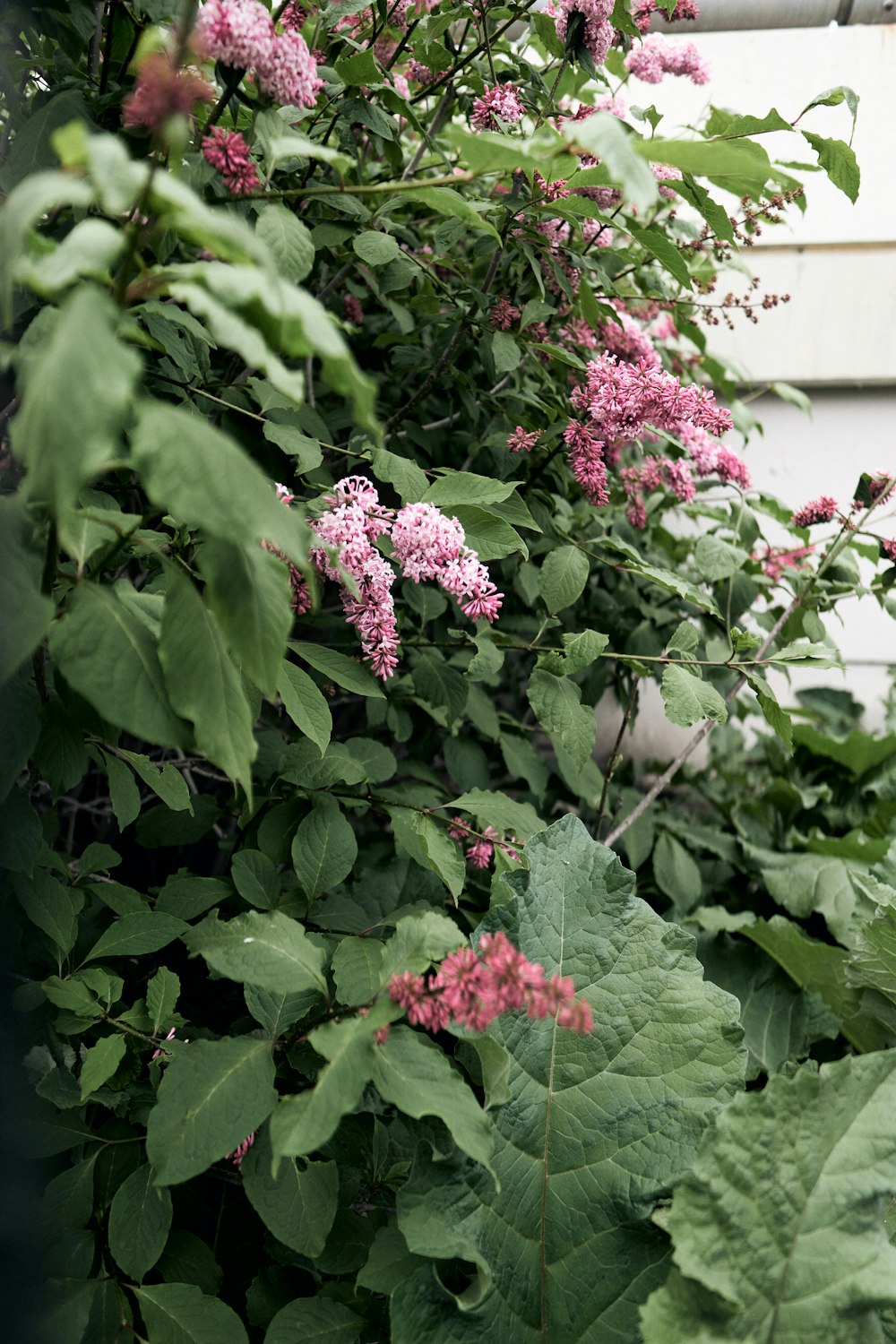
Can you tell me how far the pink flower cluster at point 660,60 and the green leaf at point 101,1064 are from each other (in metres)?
1.44

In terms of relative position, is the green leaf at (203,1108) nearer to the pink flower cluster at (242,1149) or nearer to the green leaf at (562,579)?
the pink flower cluster at (242,1149)

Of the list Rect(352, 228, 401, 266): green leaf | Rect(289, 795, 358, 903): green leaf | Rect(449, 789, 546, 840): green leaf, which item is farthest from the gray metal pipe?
Rect(289, 795, 358, 903): green leaf

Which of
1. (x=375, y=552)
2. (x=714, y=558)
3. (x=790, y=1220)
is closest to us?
(x=790, y=1220)

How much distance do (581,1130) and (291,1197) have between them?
9.9 inches

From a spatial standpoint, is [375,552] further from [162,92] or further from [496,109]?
[496,109]

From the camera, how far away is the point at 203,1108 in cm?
68

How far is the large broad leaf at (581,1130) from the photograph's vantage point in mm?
770

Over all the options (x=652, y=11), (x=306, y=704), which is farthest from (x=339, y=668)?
(x=652, y=11)

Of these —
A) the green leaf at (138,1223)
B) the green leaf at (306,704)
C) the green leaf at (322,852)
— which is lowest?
the green leaf at (138,1223)

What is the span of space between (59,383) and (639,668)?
2.67 ft

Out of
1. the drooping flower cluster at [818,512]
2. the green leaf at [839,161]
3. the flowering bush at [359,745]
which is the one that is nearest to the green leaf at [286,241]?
the flowering bush at [359,745]

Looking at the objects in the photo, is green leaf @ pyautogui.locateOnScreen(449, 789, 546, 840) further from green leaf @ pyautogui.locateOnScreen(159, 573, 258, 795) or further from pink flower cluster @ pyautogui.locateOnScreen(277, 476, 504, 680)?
green leaf @ pyautogui.locateOnScreen(159, 573, 258, 795)

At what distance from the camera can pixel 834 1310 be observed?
707mm

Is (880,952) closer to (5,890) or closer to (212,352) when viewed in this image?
(5,890)
